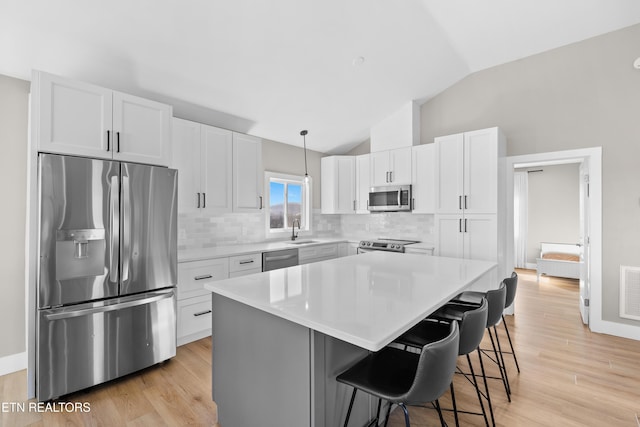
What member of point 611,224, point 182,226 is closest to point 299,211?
point 182,226

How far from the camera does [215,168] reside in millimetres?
3594

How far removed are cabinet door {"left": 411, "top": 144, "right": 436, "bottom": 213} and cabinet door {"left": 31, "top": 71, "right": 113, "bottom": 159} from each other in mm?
3717

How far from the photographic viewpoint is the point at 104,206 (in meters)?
2.32

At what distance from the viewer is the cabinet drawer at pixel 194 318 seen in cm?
304

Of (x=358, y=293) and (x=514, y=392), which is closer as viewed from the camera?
(x=358, y=293)

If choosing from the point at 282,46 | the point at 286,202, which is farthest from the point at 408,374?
the point at 286,202

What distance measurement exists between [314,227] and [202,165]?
8.00 ft

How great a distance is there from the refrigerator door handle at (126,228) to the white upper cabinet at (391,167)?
3524mm

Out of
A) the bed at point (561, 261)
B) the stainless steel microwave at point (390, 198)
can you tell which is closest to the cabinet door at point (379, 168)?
the stainless steel microwave at point (390, 198)

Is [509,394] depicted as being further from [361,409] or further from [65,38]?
[65,38]

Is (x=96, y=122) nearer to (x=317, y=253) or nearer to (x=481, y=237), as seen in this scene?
(x=317, y=253)

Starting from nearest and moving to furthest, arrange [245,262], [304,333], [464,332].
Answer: [304,333]
[464,332]
[245,262]

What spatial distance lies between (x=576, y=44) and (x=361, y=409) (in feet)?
15.1

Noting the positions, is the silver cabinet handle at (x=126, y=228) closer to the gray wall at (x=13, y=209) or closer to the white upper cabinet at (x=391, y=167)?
the gray wall at (x=13, y=209)
